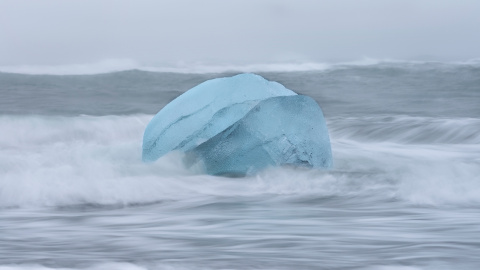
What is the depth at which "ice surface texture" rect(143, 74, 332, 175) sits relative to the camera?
5.15m

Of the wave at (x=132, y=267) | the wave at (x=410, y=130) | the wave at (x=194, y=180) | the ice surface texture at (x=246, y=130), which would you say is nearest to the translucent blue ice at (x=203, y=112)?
the ice surface texture at (x=246, y=130)

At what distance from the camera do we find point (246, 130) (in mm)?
5156

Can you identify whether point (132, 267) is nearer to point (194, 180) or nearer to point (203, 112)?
point (194, 180)

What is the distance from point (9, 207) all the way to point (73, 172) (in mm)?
781

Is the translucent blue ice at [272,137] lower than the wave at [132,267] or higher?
higher

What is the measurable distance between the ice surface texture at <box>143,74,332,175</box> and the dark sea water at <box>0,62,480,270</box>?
0.11 metres

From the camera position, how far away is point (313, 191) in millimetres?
4949

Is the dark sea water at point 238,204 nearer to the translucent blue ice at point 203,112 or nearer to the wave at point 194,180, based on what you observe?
the wave at point 194,180

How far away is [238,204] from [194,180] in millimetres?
636

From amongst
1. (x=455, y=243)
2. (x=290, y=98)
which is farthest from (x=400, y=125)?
(x=455, y=243)

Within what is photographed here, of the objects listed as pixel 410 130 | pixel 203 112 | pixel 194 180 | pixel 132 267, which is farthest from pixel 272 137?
pixel 410 130

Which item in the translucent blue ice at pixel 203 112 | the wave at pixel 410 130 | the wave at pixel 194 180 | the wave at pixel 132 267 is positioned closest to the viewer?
the wave at pixel 132 267

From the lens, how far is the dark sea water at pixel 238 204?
3271 millimetres

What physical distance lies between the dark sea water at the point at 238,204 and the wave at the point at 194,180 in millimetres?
13
